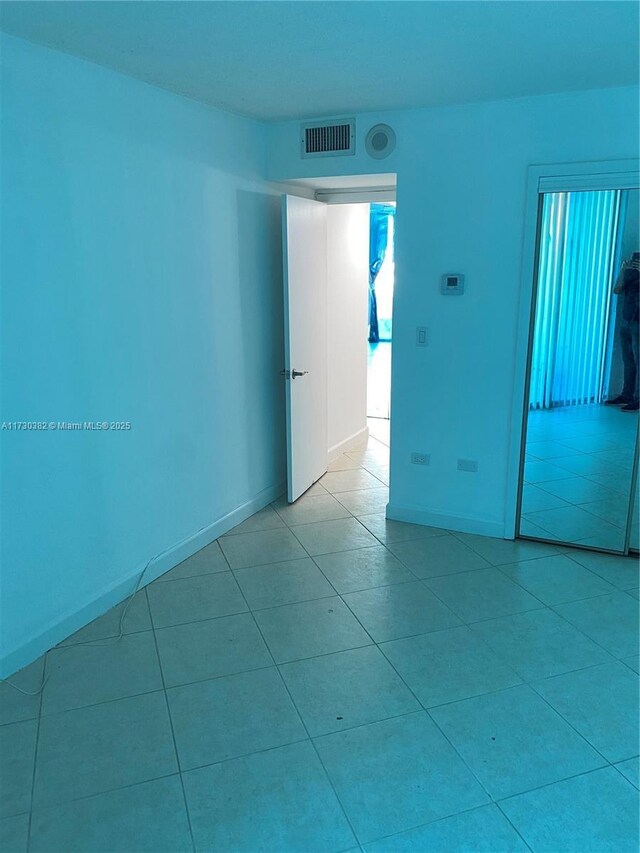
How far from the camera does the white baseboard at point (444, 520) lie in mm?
3651

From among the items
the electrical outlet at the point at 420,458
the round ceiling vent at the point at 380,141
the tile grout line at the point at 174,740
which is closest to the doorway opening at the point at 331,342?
the round ceiling vent at the point at 380,141

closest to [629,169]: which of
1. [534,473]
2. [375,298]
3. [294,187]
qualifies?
[534,473]

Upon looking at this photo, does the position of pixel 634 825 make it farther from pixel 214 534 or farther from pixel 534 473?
pixel 214 534

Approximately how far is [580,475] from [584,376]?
598 mm

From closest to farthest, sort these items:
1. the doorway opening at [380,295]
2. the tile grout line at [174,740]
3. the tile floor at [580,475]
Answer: the tile grout line at [174,740], the tile floor at [580,475], the doorway opening at [380,295]

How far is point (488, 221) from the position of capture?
328cm

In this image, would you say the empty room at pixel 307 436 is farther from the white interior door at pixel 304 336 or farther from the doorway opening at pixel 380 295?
the doorway opening at pixel 380 295

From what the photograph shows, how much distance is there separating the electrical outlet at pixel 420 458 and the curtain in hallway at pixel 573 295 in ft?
2.40

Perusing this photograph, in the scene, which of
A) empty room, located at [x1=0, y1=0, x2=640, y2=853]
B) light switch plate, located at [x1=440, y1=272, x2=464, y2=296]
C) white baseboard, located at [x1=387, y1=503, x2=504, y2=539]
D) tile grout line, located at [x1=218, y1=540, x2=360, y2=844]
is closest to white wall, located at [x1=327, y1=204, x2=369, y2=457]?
empty room, located at [x1=0, y1=0, x2=640, y2=853]

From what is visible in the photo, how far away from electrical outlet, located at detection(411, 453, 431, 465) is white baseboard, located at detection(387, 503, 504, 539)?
305 mm

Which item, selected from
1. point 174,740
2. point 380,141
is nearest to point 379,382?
point 380,141

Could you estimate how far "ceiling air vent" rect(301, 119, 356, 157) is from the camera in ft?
11.3

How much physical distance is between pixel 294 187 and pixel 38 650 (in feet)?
10.4

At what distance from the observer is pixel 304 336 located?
13.3ft
